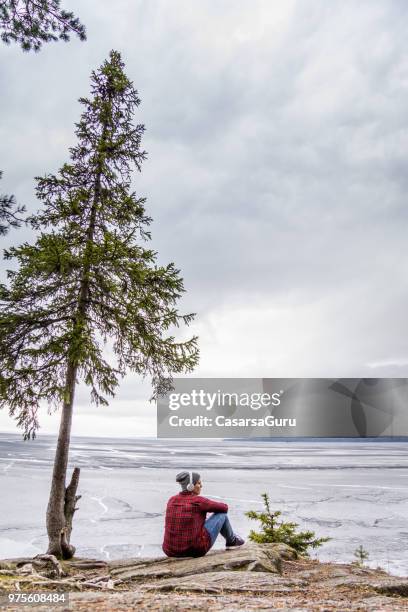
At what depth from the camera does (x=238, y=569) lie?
24.5 feet

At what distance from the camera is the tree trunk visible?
11445 mm

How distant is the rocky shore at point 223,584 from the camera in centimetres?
509

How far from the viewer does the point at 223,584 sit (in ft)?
21.1

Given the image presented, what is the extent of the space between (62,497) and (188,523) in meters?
5.49

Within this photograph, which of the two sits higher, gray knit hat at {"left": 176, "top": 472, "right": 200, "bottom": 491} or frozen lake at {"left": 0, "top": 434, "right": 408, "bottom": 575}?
gray knit hat at {"left": 176, "top": 472, "right": 200, "bottom": 491}

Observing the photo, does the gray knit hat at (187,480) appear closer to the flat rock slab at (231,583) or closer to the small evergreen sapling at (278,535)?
the flat rock slab at (231,583)

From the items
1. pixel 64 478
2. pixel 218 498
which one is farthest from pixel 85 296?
pixel 218 498

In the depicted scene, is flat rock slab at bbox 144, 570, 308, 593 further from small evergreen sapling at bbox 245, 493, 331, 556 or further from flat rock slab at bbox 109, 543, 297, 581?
small evergreen sapling at bbox 245, 493, 331, 556

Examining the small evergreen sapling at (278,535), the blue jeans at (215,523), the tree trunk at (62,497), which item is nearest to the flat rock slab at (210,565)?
the blue jeans at (215,523)

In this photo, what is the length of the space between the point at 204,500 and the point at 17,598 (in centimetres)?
291

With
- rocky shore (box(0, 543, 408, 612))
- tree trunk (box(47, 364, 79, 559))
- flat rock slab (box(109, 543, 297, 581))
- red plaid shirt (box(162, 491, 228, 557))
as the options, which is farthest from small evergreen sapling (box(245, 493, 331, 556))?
tree trunk (box(47, 364, 79, 559))

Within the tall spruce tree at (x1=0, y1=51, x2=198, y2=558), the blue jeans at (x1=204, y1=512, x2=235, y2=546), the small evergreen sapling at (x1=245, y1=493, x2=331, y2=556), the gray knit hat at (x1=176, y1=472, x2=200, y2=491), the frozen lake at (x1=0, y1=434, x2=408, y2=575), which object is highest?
the tall spruce tree at (x1=0, y1=51, x2=198, y2=558)

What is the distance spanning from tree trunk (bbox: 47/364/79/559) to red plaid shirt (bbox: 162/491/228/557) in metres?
4.45

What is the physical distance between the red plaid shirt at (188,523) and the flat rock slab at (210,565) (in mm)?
214
